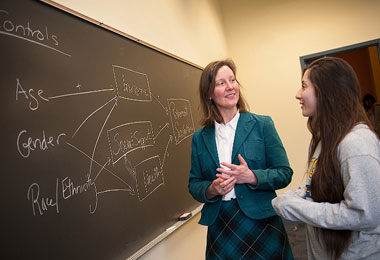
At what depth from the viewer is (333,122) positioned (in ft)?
3.94

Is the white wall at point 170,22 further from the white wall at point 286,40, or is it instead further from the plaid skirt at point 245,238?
the plaid skirt at point 245,238

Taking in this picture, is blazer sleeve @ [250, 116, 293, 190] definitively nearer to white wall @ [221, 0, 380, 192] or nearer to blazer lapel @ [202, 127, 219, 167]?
blazer lapel @ [202, 127, 219, 167]

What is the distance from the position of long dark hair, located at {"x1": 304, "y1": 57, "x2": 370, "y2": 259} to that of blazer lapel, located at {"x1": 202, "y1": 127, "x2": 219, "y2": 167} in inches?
20.5

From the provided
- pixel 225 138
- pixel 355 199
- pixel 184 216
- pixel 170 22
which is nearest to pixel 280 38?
pixel 170 22

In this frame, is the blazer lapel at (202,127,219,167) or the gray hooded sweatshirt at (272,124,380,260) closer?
the gray hooded sweatshirt at (272,124,380,260)

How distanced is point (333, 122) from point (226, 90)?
62cm

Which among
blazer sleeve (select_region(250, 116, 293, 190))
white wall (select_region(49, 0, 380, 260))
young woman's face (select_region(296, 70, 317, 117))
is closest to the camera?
young woman's face (select_region(296, 70, 317, 117))

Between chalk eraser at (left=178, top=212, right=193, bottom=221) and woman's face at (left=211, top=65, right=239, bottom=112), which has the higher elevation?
woman's face at (left=211, top=65, right=239, bottom=112)

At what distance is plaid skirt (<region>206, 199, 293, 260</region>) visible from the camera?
147cm

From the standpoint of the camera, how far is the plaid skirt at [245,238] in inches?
57.7

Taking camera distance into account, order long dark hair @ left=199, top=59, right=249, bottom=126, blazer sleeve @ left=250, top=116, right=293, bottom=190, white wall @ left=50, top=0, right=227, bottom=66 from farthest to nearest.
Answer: white wall @ left=50, top=0, right=227, bottom=66, long dark hair @ left=199, top=59, right=249, bottom=126, blazer sleeve @ left=250, top=116, right=293, bottom=190

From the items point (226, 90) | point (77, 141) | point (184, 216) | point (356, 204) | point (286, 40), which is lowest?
point (184, 216)

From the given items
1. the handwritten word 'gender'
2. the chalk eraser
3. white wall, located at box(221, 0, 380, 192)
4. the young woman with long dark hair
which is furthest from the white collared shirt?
white wall, located at box(221, 0, 380, 192)

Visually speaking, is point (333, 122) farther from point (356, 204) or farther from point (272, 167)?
point (272, 167)
